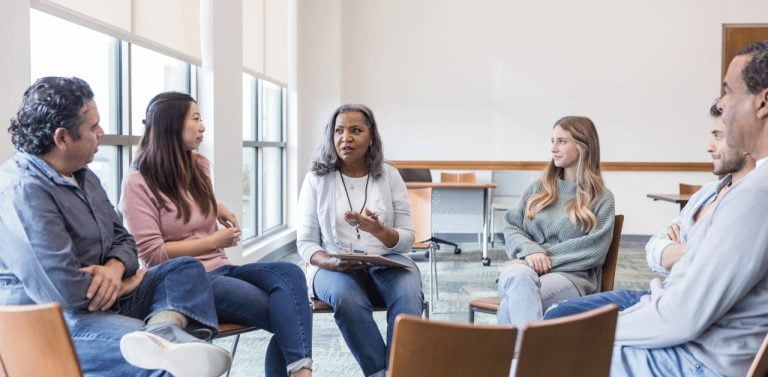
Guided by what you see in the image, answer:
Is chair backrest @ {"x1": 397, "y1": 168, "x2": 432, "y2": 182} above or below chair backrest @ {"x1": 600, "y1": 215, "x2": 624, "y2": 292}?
above

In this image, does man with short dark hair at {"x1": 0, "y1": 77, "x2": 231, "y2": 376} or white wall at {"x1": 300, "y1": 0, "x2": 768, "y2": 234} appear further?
white wall at {"x1": 300, "y1": 0, "x2": 768, "y2": 234}

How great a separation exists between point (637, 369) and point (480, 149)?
6491 mm

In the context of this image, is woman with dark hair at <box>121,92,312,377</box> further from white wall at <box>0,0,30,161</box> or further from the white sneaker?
the white sneaker

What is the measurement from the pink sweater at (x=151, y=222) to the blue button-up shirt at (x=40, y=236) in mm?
405

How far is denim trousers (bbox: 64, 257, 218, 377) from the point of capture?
170 cm

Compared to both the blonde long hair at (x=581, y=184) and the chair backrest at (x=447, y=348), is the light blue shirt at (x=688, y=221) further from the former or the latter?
the chair backrest at (x=447, y=348)

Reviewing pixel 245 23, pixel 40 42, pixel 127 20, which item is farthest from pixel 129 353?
pixel 245 23

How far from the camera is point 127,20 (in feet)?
11.0

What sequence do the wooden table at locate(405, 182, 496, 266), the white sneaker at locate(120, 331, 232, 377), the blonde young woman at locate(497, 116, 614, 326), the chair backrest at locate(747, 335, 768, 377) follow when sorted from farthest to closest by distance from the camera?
1. the wooden table at locate(405, 182, 496, 266)
2. the blonde young woman at locate(497, 116, 614, 326)
3. the white sneaker at locate(120, 331, 232, 377)
4. the chair backrest at locate(747, 335, 768, 377)

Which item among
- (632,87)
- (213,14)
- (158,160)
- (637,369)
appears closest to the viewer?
(637,369)

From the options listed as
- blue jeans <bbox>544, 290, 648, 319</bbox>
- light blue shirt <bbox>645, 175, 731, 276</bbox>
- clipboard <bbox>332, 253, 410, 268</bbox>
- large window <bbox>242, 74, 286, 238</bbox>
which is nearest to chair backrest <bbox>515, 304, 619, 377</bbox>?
blue jeans <bbox>544, 290, 648, 319</bbox>

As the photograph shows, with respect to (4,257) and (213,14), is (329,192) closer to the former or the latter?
(4,257)

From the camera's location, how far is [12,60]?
2.25m

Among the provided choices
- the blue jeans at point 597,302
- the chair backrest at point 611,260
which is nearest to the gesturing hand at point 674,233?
the blue jeans at point 597,302
